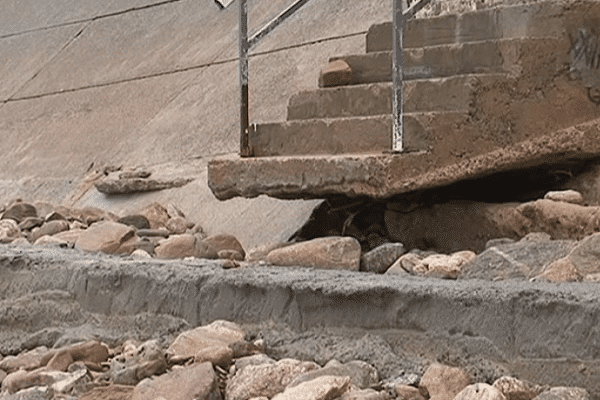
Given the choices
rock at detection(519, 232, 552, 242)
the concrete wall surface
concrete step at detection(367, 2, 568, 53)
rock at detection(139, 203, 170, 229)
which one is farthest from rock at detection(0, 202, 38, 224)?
rock at detection(519, 232, 552, 242)

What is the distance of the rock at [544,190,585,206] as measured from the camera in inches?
147

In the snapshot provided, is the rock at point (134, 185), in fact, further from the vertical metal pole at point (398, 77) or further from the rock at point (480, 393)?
the rock at point (480, 393)

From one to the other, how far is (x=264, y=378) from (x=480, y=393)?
0.56 meters

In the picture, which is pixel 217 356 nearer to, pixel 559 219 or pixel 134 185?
pixel 559 219

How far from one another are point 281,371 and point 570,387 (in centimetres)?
70

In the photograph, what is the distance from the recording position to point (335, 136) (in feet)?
13.2

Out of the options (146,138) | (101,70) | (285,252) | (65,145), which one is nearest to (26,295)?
(285,252)

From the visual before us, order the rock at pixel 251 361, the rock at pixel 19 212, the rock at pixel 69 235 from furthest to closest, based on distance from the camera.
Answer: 1. the rock at pixel 19 212
2. the rock at pixel 69 235
3. the rock at pixel 251 361

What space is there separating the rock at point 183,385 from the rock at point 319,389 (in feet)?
0.64

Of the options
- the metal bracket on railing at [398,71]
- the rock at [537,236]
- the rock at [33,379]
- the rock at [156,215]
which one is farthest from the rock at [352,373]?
the rock at [156,215]

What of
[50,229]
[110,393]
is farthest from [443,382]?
→ [50,229]

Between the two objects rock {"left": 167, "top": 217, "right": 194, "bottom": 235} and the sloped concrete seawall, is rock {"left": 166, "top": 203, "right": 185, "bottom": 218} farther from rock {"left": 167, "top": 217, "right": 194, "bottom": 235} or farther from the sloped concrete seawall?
the sloped concrete seawall

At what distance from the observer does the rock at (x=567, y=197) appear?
373 centimetres

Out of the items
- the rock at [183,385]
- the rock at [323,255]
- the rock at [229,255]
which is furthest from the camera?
the rock at [229,255]
